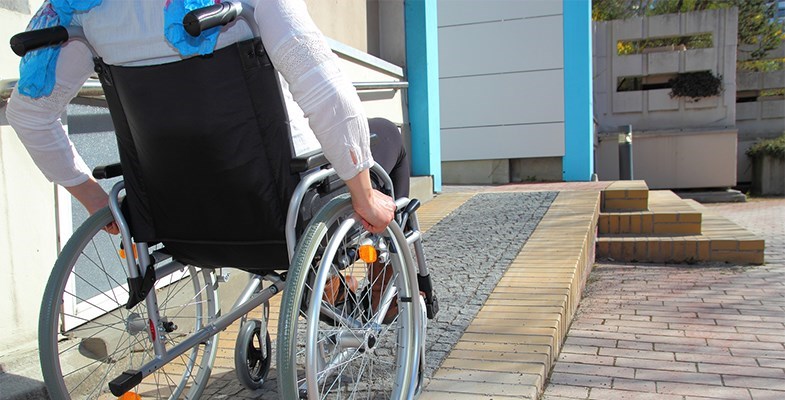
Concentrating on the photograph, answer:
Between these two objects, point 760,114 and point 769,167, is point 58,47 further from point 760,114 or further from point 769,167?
point 760,114

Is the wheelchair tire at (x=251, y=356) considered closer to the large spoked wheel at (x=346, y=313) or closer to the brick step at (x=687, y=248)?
the large spoked wheel at (x=346, y=313)

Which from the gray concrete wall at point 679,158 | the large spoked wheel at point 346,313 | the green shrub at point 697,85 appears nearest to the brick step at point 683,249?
the large spoked wheel at point 346,313

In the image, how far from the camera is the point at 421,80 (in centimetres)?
713

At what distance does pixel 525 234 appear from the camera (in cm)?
477

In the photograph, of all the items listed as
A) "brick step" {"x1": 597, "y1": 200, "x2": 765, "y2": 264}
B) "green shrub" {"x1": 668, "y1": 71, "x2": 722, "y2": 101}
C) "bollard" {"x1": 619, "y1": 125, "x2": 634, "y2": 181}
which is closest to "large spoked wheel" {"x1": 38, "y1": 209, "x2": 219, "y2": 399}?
"brick step" {"x1": 597, "y1": 200, "x2": 765, "y2": 264}

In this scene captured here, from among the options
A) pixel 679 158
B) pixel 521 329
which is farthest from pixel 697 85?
pixel 521 329

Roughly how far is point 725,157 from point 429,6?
10.1 meters

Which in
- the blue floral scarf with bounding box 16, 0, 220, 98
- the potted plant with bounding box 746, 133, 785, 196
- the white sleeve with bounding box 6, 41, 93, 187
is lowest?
the potted plant with bounding box 746, 133, 785, 196

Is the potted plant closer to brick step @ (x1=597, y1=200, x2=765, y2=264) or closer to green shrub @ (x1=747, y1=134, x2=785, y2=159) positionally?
green shrub @ (x1=747, y1=134, x2=785, y2=159)

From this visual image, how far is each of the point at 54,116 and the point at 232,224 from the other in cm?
58

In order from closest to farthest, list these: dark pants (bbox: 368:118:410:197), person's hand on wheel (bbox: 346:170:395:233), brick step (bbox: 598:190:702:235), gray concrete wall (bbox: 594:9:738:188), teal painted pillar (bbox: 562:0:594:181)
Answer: person's hand on wheel (bbox: 346:170:395:233)
dark pants (bbox: 368:118:410:197)
brick step (bbox: 598:190:702:235)
teal painted pillar (bbox: 562:0:594:181)
gray concrete wall (bbox: 594:9:738:188)

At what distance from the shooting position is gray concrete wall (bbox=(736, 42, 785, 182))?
16594mm

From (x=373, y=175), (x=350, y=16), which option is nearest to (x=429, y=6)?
(x=350, y=16)

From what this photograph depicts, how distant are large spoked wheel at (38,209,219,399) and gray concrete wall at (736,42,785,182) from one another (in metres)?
17.1
